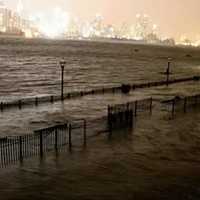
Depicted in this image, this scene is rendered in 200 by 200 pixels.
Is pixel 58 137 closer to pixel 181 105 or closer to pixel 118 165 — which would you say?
pixel 118 165

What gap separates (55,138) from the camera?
1121 inches

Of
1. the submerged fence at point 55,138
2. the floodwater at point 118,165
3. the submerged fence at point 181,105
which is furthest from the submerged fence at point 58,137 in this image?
the submerged fence at point 181,105

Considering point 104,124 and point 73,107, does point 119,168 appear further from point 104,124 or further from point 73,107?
point 73,107

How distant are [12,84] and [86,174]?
5514cm

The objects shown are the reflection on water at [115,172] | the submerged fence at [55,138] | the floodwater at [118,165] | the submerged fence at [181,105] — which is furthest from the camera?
the submerged fence at [181,105]

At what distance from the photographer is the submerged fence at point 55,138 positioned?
2575cm

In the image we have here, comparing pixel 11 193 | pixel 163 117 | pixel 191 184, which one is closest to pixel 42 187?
pixel 11 193

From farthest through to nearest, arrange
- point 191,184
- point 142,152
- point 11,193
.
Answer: point 142,152 < point 191,184 < point 11,193

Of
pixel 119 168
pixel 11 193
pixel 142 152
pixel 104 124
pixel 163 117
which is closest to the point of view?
pixel 11 193

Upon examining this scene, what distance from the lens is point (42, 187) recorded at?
20953 millimetres

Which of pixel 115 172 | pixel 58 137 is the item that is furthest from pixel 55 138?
pixel 115 172

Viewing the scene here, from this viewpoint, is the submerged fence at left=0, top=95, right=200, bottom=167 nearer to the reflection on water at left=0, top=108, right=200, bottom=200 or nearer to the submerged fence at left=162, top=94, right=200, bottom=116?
the reflection on water at left=0, top=108, right=200, bottom=200

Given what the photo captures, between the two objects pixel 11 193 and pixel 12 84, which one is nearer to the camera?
pixel 11 193

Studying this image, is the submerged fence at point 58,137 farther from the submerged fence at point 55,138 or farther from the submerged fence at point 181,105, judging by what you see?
the submerged fence at point 181,105
